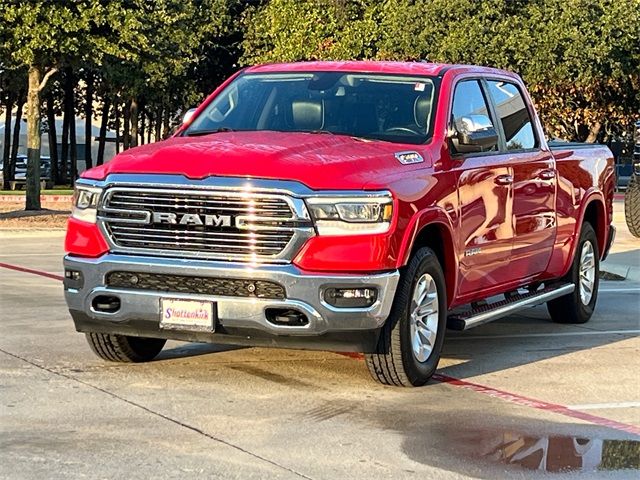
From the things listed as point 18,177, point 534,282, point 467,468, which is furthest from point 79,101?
point 467,468

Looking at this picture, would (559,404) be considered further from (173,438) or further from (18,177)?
(18,177)

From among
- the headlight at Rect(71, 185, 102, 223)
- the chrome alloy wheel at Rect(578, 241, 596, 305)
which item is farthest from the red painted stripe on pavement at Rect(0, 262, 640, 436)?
the chrome alloy wheel at Rect(578, 241, 596, 305)

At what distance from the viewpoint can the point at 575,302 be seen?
1088cm

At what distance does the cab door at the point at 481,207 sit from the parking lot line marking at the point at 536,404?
0.70 m

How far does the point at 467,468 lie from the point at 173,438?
149 centimetres

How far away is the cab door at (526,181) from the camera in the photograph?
929cm

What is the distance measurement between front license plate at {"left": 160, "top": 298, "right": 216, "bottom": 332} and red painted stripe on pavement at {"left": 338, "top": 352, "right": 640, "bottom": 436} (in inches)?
67.8

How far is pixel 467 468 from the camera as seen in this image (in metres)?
5.82

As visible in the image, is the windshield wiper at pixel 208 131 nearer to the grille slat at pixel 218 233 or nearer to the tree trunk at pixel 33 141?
the grille slat at pixel 218 233

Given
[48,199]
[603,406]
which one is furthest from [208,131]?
[48,199]

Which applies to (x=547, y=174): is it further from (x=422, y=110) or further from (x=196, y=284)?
(x=196, y=284)

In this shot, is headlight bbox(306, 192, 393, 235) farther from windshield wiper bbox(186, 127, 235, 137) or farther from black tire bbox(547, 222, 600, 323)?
black tire bbox(547, 222, 600, 323)

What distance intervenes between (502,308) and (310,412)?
2.57 meters

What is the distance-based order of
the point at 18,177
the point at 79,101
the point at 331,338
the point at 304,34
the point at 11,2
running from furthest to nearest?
the point at 79,101, the point at 18,177, the point at 304,34, the point at 11,2, the point at 331,338
